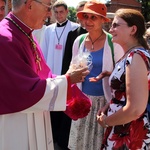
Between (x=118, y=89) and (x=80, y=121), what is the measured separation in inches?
48.3

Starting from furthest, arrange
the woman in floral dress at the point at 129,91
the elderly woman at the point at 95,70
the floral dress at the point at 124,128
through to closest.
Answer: the elderly woman at the point at 95,70, the floral dress at the point at 124,128, the woman in floral dress at the point at 129,91

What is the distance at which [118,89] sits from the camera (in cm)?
239

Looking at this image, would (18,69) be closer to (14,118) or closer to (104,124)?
(14,118)

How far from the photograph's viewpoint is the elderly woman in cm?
341

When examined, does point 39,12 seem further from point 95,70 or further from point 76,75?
point 95,70

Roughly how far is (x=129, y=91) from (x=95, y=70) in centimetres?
129

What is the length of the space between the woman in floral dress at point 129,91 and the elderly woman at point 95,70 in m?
0.81

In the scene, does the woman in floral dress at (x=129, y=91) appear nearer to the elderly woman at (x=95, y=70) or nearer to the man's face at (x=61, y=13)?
the elderly woman at (x=95, y=70)

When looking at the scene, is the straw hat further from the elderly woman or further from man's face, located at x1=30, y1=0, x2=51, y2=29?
man's face, located at x1=30, y1=0, x2=51, y2=29

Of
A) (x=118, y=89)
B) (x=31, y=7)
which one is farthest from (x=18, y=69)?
(x=118, y=89)

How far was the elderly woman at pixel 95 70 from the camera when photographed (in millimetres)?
3412

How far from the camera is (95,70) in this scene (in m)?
3.45

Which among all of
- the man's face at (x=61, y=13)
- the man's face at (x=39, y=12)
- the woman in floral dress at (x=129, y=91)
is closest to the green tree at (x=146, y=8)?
the man's face at (x=61, y=13)

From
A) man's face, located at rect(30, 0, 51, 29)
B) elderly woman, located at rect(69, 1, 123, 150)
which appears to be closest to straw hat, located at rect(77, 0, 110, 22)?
elderly woman, located at rect(69, 1, 123, 150)
